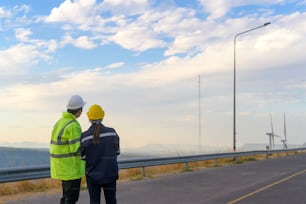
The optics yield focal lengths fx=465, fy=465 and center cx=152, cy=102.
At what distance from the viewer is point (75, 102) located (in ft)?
20.5

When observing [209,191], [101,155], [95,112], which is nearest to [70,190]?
[101,155]

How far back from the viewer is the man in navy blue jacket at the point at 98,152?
557 cm

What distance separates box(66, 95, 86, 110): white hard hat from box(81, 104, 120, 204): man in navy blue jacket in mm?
577

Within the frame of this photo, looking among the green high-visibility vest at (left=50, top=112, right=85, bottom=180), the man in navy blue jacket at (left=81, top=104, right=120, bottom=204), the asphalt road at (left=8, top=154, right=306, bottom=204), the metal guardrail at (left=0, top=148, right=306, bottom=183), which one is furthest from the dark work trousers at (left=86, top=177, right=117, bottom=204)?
the metal guardrail at (left=0, top=148, right=306, bottom=183)

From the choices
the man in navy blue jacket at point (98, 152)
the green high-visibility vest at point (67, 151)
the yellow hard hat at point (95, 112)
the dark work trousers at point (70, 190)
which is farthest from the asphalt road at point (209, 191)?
the yellow hard hat at point (95, 112)

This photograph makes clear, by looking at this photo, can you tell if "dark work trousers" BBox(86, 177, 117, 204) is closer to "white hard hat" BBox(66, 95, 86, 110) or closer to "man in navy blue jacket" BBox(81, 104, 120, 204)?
"man in navy blue jacket" BBox(81, 104, 120, 204)

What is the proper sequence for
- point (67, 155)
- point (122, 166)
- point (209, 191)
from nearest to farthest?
point (67, 155), point (209, 191), point (122, 166)

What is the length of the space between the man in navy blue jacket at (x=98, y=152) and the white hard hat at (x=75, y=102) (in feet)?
1.89

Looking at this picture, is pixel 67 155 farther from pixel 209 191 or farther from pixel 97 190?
pixel 209 191

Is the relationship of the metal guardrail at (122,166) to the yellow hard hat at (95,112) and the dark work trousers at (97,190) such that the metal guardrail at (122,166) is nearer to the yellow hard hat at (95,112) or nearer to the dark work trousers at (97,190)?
the dark work trousers at (97,190)

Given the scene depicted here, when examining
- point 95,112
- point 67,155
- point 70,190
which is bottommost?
point 70,190

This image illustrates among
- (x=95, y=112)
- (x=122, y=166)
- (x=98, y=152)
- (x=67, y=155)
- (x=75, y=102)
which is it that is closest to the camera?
(x=98, y=152)

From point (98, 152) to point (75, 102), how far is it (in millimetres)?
979

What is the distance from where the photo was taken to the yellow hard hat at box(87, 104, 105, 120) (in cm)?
564
